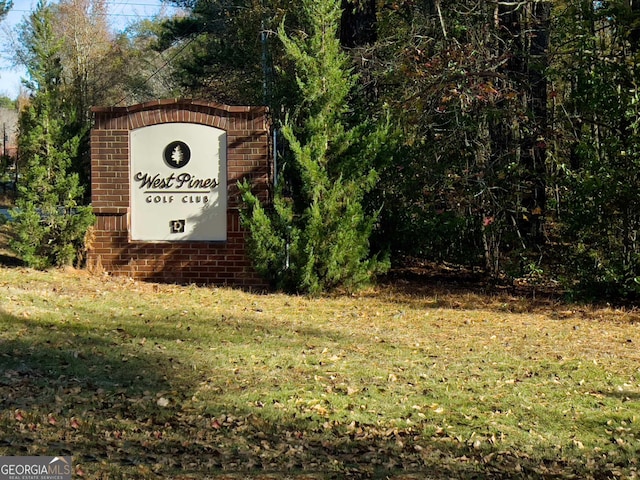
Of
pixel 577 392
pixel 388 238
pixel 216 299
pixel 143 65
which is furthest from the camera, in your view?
pixel 143 65

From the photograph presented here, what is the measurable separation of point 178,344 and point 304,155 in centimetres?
479

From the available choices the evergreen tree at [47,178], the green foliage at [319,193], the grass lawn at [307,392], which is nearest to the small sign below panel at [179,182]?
the green foliage at [319,193]

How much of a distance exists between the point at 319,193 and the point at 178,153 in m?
2.46

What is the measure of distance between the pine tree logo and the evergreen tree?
160cm

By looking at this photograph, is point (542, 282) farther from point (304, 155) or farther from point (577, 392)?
point (577, 392)

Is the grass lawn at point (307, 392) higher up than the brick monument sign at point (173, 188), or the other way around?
the brick monument sign at point (173, 188)

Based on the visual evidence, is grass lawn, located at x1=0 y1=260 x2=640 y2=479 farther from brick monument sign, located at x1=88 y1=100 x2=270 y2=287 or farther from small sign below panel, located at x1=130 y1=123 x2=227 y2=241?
small sign below panel, located at x1=130 y1=123 x2=227 y2=241

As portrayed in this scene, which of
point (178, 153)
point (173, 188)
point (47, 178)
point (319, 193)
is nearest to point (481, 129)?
point (319, 193)

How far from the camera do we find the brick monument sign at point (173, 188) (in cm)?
1254

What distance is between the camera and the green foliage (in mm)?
11938

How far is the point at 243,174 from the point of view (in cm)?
1247

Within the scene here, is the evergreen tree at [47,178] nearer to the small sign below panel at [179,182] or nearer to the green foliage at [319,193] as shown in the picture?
the small sign below panel at [179,182]

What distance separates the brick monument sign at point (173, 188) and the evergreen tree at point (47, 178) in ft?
1.74

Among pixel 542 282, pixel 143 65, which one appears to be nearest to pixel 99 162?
pixel 542 282
